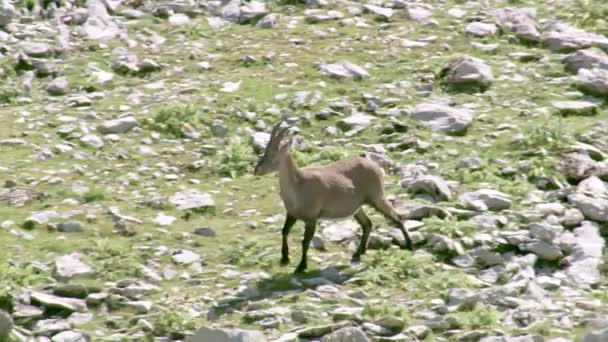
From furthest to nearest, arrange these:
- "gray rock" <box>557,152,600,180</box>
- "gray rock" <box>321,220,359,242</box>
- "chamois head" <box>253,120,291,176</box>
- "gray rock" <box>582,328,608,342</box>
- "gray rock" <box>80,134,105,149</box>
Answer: "gray rock" <box>80,134,105,149</box>
"gray rock" <box>557,152,600,180</box>
"gray rock" <box>321,220,359,242</box>
"chamois head" <box>253,120,291,176</box>
"gray rock" <box>582,328,608,342</box>

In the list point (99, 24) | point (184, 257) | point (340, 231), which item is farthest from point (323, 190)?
point (99, 24)

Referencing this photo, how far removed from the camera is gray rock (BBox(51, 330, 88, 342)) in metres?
10.9

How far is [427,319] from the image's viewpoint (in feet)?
37.3

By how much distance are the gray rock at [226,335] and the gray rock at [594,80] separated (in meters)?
8.92

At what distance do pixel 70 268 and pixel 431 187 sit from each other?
4.34 metres

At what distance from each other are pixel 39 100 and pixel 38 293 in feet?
20.9

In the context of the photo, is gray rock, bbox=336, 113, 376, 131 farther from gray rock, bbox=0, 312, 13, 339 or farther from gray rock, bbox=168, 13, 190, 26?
gray rock, bbox=0, 312, 13, 339

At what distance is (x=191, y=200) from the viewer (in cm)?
1477

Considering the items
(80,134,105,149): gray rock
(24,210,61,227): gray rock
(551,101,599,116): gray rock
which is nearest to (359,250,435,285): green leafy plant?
(24,210,61,227): gray rock

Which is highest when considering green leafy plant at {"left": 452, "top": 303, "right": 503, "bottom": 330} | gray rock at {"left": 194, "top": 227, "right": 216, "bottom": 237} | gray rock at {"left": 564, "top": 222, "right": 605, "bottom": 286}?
green leafy plant at {"left": 452, "top": 303, "right": 503, "bottom": 330}

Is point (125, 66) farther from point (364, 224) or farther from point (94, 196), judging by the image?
point (364, 224)

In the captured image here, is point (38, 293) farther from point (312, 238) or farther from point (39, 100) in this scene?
point (39, 100)

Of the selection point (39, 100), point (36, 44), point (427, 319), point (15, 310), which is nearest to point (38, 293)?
point (15, 310)

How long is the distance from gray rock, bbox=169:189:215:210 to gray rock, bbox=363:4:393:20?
691 cm
